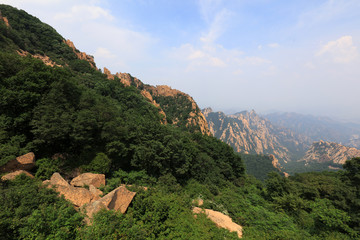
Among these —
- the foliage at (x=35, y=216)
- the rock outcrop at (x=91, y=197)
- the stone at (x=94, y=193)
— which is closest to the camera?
the foliage at (x=35, y=216)

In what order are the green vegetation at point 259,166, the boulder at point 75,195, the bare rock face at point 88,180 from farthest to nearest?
the green vegetation at point 259,166 < the bare rock face at point 88,180 < the boulder at point 75,195

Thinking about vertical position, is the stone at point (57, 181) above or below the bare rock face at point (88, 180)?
above

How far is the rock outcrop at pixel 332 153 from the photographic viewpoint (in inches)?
5700

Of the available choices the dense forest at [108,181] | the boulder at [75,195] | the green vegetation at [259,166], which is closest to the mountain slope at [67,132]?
the dense forest at [108,181]

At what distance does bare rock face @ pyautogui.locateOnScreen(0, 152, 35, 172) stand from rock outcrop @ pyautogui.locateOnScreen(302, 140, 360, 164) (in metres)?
224

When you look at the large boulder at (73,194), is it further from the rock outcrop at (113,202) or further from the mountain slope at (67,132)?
the mountain slope at (67,132)

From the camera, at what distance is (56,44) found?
44438 millimetres

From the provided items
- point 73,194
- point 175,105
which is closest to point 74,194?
point 73,194

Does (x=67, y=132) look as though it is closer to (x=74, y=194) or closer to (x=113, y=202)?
(x=74, y=194)

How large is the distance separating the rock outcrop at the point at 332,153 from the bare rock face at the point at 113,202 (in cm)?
21704

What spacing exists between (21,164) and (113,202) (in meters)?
8.14

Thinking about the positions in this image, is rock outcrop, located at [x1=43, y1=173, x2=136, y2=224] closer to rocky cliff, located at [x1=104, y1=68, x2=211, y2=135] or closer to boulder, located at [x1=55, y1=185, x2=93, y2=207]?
boulder, located at [x1=55, y1=185, x2=93, y2=207]

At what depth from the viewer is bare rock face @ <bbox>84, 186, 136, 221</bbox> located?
8.16 metres

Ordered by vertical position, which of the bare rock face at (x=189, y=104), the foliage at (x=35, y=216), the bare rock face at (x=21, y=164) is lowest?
the foliage at (x=35, y=216)
